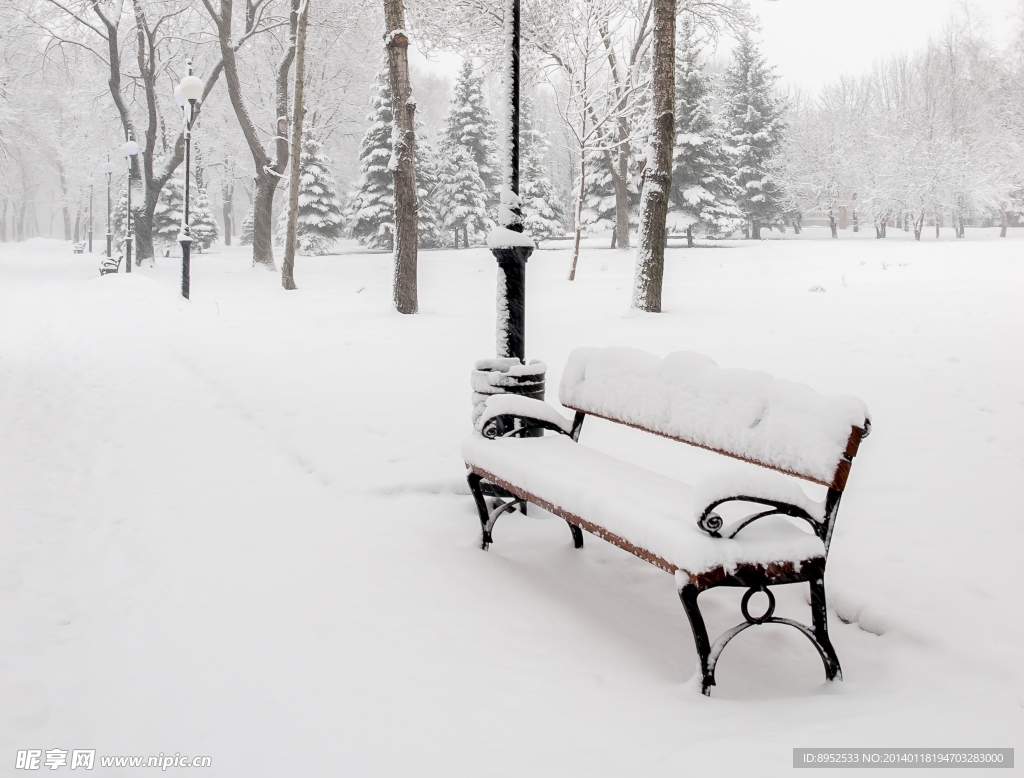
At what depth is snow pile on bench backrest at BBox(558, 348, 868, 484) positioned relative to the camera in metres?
2.80

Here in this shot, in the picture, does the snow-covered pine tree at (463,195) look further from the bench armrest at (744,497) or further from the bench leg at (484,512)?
the bench armrest at (744,497)

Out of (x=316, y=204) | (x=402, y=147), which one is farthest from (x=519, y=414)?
(x=316, y=204)

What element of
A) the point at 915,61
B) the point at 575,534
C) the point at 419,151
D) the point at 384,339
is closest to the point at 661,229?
the point at 384,339

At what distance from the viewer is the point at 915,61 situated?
4431cm

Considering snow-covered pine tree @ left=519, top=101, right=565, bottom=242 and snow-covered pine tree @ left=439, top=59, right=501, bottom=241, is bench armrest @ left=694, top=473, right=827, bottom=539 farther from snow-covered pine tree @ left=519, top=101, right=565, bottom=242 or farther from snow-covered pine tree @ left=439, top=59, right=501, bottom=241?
snow-covered pine tree @ left=519, top=101, right=565, bottom=242

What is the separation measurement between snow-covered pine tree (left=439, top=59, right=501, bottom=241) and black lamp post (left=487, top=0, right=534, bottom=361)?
3343 centimetres

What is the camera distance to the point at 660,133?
11.5 meters

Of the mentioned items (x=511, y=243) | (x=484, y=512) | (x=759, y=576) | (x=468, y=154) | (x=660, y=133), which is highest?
(x=468, y=154)

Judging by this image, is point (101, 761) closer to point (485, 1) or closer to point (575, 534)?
point (575, 534)

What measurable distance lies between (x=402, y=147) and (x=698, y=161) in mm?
22296

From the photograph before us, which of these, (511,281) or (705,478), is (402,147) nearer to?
(511,281)

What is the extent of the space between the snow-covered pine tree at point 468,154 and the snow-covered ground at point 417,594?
30.4m

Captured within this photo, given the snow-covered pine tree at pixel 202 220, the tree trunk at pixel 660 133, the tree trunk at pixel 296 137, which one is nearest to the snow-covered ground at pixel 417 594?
the tree trunk at pixel 660 133

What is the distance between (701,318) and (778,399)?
29.8ft
